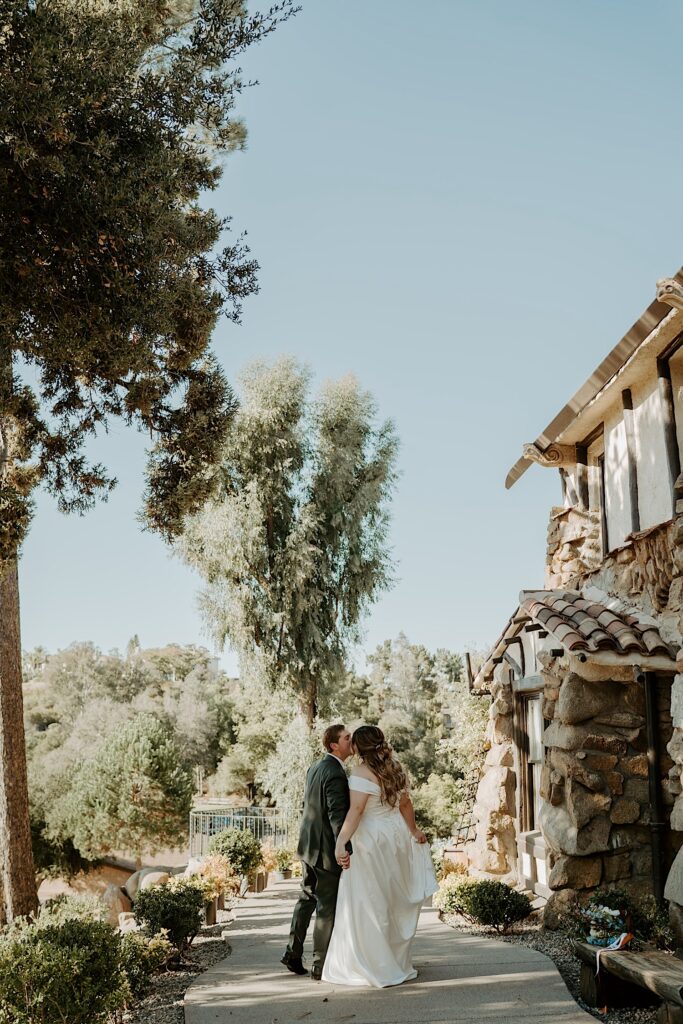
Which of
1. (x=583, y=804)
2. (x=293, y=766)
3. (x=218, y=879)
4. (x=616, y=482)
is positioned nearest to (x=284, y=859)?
(x=293, y=766)

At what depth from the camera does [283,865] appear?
16.7m

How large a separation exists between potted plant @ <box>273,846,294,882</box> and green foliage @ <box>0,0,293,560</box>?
1060 cm

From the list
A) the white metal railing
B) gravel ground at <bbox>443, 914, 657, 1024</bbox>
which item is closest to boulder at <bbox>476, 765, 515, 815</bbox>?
gravel ground at <bbox>443, 914, 657, 1024</bbox>

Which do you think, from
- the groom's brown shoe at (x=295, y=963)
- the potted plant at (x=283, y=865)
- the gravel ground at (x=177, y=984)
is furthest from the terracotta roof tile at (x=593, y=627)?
the potted plant at (x=283, y=865)

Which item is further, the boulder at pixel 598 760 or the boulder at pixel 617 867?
the boulder at pixel 598 760

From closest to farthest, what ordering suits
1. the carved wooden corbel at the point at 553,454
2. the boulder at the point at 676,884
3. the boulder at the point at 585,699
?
the boulder at the point at 676,884, the boulder at the point at 585,699, the carved wooden corbel at the point at 553,454

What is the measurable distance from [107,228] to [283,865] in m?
13.8

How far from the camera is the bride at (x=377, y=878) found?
18.9 feet

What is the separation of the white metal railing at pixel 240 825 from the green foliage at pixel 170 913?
10650 mm

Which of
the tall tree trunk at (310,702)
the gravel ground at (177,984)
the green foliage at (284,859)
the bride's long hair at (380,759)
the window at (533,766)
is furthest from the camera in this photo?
the tall tree trunk at (310,702)

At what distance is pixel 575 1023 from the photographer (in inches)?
181

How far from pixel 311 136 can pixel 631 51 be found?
4.19 m

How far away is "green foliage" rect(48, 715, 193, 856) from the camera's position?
18.9 metres

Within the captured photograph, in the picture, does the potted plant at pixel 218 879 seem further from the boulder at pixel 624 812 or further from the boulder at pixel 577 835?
the boulder at pixel 624 812
